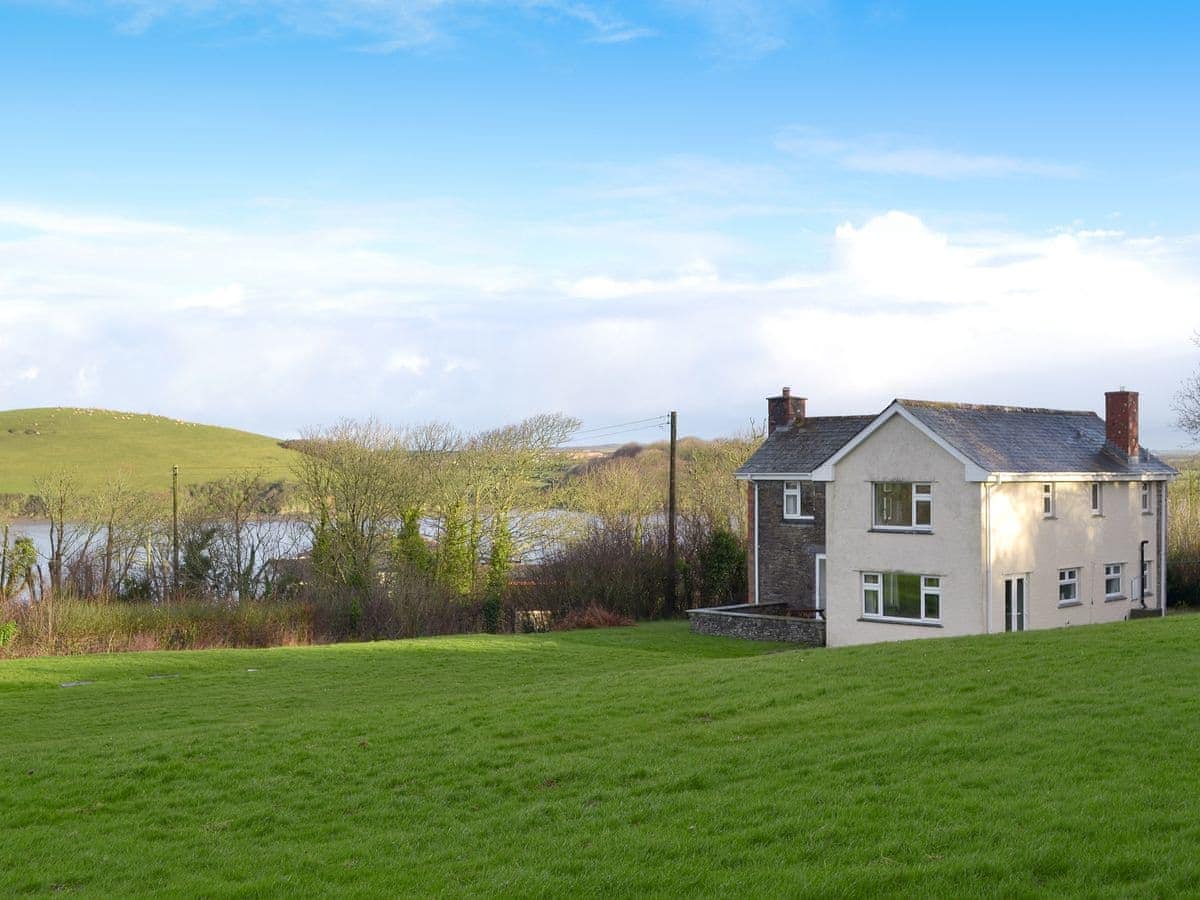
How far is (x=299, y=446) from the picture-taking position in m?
53.8

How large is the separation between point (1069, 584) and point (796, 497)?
980 centimetres

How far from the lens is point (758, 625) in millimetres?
36781

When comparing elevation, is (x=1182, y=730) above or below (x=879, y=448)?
below

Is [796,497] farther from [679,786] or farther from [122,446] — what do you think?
[122,446]

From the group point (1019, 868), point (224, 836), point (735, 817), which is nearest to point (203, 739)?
point (224, 836)

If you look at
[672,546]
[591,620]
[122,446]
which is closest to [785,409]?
[672,546]

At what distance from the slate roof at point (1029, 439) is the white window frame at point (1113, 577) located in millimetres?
3090

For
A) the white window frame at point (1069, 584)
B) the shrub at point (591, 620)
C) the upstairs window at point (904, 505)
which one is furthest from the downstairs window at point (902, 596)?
the shrub at point (591, 620)

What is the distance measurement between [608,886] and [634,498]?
52.5m

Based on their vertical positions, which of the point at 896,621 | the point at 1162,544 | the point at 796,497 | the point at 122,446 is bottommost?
the point at 896,621

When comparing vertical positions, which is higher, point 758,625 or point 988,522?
point 988,522

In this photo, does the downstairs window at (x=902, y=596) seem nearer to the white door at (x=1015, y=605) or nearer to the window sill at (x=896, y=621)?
the window sill at (x=896, y=621)

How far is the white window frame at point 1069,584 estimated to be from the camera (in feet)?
112

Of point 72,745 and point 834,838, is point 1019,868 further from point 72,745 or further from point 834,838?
point 72,745
